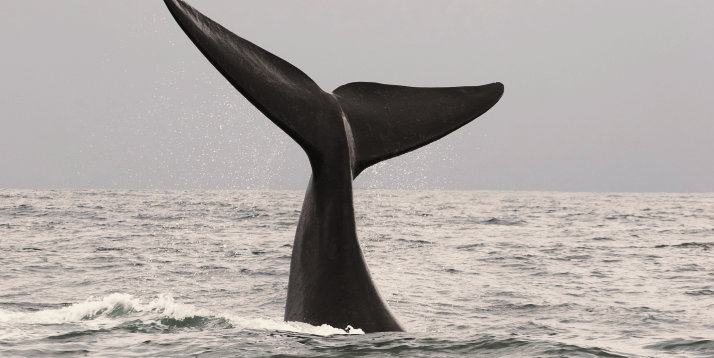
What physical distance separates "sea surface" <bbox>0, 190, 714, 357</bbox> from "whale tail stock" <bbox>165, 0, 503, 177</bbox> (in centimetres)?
162

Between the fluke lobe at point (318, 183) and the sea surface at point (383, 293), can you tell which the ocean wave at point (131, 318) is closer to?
the sea surface at point (383, 293)

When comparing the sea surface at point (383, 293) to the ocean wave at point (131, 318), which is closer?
the sea surface at point (383, 293)

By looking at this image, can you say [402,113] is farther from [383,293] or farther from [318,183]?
[383,293]

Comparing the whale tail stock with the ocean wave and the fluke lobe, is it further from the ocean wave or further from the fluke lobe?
the ocean wave

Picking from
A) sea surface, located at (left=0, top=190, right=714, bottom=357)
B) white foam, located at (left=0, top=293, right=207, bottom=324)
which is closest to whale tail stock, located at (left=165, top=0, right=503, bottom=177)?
sea surface, located at (left=0, top=190, right=714, bottom=357)

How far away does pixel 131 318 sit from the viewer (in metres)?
9.35

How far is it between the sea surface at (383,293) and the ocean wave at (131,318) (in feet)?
0.08

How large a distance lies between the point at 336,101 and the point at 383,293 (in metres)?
5.41

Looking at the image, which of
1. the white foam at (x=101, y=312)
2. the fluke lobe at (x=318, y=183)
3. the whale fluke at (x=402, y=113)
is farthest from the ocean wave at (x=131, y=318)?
the whale fluke at (x=402, y=113)

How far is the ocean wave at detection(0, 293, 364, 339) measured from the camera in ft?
28.9

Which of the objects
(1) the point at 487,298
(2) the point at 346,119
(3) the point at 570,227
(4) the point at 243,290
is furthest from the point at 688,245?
(2) the point at 346,119

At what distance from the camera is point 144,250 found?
20.1 metres

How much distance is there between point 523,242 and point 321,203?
1738cm

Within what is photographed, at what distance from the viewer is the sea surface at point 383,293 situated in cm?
795
